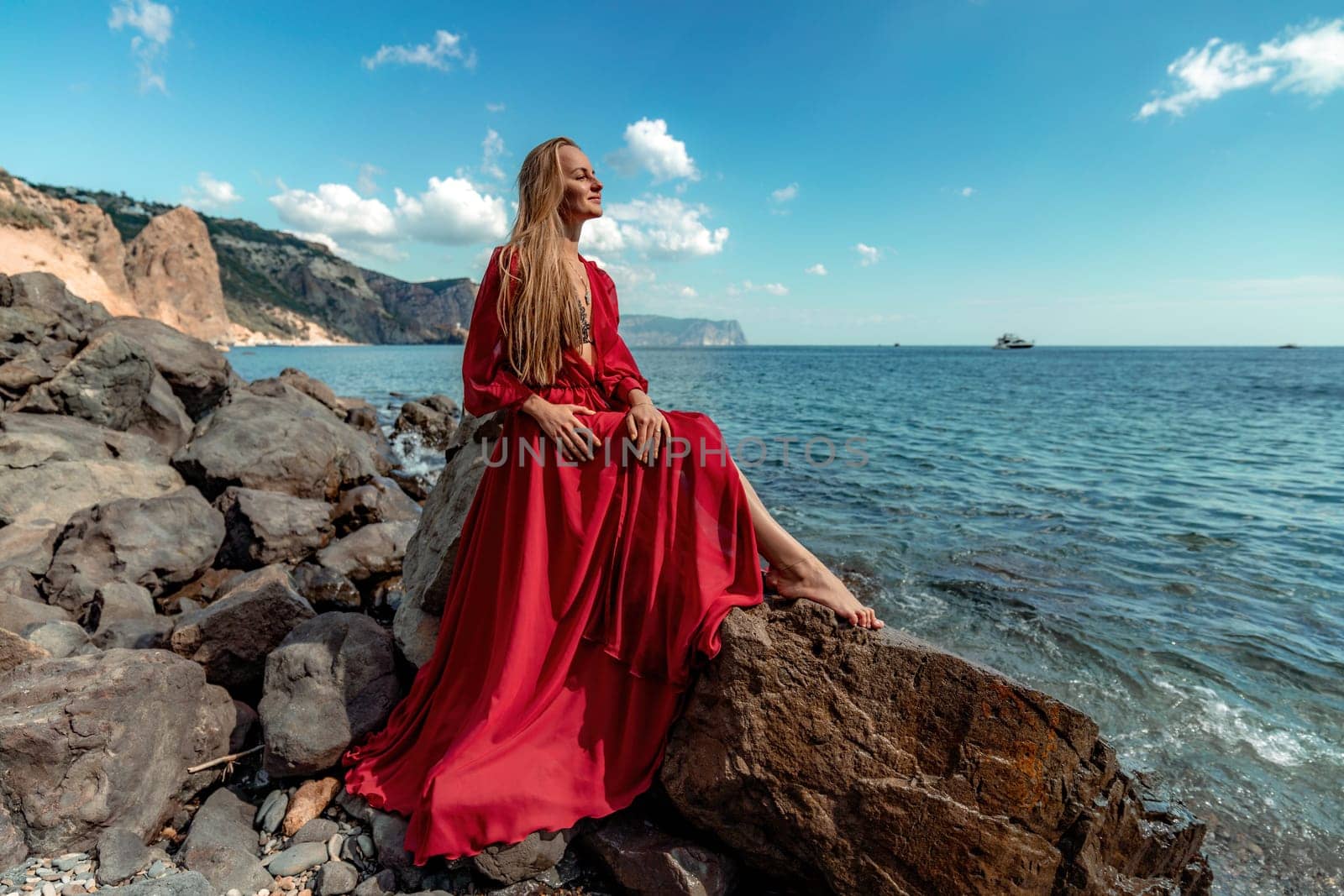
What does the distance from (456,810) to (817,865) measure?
166 cm

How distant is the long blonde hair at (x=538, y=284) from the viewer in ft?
11.5

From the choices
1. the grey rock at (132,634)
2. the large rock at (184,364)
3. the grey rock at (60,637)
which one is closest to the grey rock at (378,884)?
the grey rock at (132,634)

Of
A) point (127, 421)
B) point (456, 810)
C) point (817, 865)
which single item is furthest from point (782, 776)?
point (127, 421)

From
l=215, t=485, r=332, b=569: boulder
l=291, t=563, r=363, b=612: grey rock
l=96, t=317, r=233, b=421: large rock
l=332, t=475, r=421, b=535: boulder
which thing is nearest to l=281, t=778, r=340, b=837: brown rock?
l=291, t=563, r=363, b=612: grey rock

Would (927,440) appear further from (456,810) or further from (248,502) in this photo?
(456,810)

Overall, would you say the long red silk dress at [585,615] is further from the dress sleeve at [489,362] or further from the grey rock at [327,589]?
the grey rock at [327,589]

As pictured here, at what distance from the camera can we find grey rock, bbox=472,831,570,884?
116 inches

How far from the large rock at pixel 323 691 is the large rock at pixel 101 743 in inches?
16.2

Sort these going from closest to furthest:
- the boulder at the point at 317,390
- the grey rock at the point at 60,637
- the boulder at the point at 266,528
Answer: the grey rock at the point at 60,637, the boulder at the point at 266,528, the boulder at the point at 317,390

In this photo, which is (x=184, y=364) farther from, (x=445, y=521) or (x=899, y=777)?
(x=899, y=777)

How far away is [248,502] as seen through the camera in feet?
26.3

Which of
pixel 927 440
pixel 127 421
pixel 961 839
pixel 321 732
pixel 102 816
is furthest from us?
pixel 927 440

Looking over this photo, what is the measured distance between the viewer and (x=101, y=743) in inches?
129

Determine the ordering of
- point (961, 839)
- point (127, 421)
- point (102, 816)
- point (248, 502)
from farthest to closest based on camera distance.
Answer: point (127, 421), point (248, 502), point (102, 816), point (961, 839)
